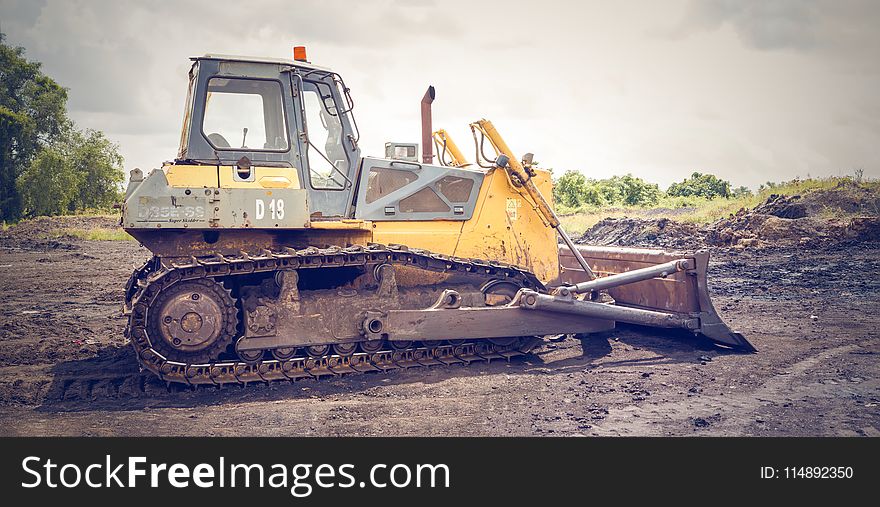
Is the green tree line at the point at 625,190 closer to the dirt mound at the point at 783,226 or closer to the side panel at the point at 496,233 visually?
the dirt mound at the point at 783,226

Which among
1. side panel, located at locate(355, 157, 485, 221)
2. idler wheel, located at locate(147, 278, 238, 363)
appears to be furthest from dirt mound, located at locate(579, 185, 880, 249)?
idler wheel, located at locate(147, 278, 238, 363)

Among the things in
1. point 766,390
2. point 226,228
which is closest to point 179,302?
point 226,228

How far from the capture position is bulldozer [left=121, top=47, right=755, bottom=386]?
6.73 metres

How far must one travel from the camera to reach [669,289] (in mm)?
8508

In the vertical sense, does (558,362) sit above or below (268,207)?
below

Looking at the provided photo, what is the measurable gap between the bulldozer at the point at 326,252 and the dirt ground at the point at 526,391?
0.34m

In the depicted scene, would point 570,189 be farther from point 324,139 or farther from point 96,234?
point 324,139

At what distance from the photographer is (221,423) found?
5762 mm

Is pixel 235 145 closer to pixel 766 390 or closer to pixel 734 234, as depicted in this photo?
pixel 766 390

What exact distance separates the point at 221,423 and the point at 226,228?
75.6 inches

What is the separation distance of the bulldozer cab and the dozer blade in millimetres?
3632

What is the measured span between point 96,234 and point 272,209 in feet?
80.6

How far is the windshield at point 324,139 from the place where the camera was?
24.5 ft
